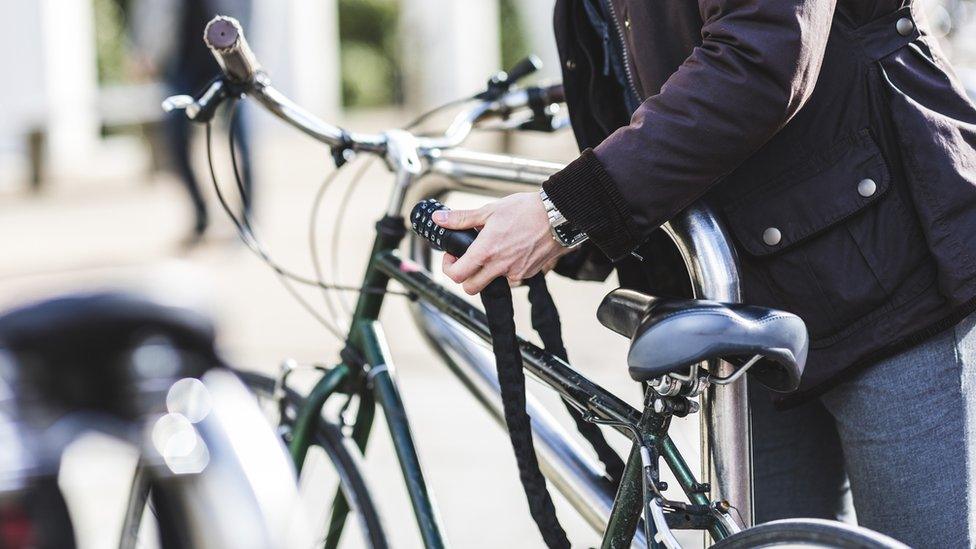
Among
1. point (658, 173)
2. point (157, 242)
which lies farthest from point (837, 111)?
point (157, 242)

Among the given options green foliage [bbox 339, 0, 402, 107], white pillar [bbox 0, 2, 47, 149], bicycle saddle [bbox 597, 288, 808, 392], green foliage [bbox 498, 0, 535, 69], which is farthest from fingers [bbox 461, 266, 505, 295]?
green foliage [bbox 498, 0, 535, 69]

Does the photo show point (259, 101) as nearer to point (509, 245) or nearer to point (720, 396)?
point (509, 245)

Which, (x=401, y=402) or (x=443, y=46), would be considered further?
Result: (x=443, y=46)

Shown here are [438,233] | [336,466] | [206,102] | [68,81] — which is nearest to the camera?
[438,233]

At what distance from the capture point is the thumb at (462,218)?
1.74 metres

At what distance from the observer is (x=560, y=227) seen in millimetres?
1646

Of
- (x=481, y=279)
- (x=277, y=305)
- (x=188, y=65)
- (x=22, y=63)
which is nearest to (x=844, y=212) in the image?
(x=481, y=279)

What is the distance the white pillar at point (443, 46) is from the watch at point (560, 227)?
613 inches

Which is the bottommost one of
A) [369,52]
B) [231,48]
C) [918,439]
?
[918,439]

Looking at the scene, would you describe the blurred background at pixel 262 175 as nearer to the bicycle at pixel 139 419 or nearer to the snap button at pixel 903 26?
the bicycle at pixel 139 419

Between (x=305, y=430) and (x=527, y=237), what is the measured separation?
0.93 m

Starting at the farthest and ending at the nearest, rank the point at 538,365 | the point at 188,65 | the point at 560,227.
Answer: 1. the point at 188,65
2. the point at 538,365
3. the point at 560,227

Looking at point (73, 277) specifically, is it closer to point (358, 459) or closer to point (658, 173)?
point (658, 173)

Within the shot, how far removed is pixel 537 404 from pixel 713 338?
0.79 meters
